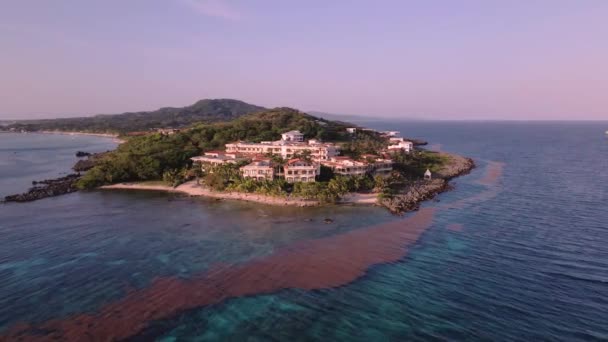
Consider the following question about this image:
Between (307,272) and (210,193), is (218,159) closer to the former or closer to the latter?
(210,193)

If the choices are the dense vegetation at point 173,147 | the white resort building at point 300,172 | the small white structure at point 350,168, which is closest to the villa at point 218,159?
the dense vegetation at point 173,147

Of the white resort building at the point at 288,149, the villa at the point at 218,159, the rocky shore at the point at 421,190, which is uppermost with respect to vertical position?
the white resort building at the point at 288,149

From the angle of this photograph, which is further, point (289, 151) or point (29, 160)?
point (29, 160)

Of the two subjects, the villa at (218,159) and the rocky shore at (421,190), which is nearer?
the rocky shore at (421,190)

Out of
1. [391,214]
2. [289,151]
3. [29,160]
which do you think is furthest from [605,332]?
[29,160]

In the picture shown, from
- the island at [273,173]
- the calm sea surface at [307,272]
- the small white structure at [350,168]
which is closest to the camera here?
the calm sea surface at [307,272]

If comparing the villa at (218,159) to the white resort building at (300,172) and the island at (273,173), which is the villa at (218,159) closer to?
the island at (273,173)

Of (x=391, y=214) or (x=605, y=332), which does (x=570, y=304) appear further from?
(x=391, y=214)

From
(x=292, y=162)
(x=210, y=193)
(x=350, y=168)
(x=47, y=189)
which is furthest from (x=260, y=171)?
(x=47, y=189)
